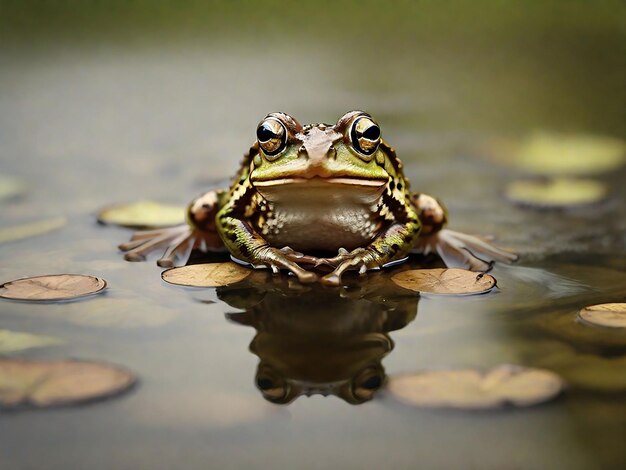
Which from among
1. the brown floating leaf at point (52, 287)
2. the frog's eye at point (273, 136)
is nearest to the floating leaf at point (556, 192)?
the frog's eye at point (273, 136)

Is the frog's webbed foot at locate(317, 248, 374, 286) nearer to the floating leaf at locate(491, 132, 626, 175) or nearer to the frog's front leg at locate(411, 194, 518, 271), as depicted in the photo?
the frog's front leg at locate(411, 194, 518, 271)

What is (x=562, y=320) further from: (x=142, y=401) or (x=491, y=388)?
(x=142, y=401)

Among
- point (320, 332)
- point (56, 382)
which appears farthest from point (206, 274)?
point (56, 382)

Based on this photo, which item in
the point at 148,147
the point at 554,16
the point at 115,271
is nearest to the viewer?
the point at 115,271

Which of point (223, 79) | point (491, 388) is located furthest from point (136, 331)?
point (223, 79)

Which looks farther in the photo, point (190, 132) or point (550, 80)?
point (550, 80)

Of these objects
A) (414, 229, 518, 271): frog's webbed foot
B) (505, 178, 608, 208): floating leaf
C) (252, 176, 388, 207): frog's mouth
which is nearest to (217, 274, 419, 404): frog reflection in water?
(252, 176, 388, 207): frog's mouth

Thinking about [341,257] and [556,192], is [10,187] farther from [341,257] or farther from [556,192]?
[556,192]

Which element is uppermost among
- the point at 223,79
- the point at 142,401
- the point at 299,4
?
the point at 299,4
